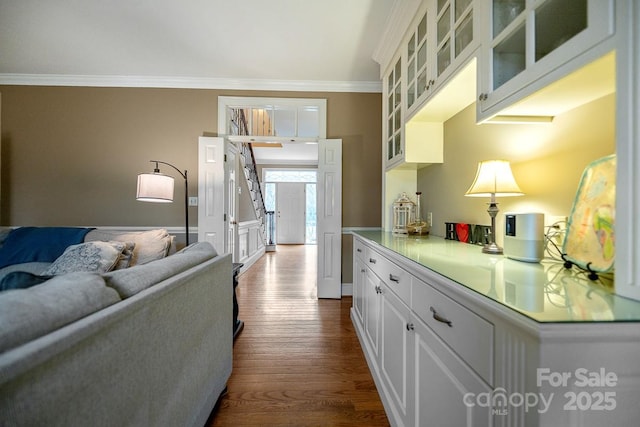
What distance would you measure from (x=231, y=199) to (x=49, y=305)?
333cm

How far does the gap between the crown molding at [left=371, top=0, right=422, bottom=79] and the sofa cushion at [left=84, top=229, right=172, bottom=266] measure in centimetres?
257

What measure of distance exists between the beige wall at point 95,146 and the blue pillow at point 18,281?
2716mm

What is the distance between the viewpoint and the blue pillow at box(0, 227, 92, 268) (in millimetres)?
2115

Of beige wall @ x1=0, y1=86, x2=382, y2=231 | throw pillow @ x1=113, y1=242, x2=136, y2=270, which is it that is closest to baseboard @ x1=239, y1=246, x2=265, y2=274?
beige wall @ x1=0, y1=86, x2=382, y2=231

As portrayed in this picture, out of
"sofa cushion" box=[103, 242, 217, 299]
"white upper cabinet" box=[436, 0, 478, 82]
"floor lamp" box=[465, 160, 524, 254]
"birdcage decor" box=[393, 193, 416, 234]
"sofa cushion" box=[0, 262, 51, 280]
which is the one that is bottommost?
"sofa cushion" box=[0, 262, 51, 280]

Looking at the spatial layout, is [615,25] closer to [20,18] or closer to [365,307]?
[365,307]

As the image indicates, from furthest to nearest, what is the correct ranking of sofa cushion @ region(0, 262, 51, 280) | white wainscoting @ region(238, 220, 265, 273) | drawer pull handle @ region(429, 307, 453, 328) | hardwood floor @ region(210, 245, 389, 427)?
1. white wainscoting @ region(238, 220, 265, 273)
2. sofa cushion @ region(0, 262, 51, 280)
3. hardwood floor @ region(210, 245, 389, 427)
4. drawer pull handle @ region(429, 307, 453, 328)

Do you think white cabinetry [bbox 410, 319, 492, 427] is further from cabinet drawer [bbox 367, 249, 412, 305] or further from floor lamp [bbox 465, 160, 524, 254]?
floor lamp [bbox 465, 160, 524, 254]

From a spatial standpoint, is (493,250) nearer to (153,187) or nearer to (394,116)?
(394,116)

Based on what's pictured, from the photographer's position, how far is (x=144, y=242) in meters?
2.11

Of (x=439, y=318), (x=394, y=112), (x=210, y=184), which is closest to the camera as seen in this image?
(x=439, y=318)

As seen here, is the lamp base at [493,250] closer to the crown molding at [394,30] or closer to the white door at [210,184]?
the crown molding at [394,30]

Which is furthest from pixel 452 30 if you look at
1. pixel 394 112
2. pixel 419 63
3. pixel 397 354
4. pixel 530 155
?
pixel 397 354

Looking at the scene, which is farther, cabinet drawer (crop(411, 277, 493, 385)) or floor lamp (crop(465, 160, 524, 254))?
floor lamp (crop(465, 160, 524, 254))
